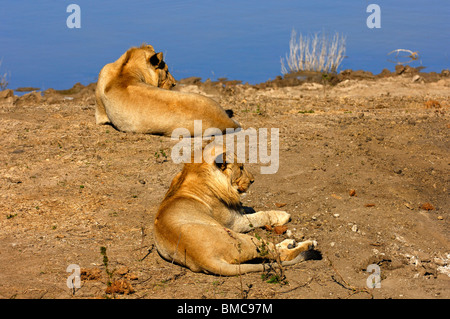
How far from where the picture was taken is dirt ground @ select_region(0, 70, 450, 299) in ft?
17.1

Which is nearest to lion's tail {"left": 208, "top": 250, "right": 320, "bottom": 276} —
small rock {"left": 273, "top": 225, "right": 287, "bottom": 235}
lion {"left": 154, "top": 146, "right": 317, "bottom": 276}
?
lion {"left": 154, "top": 146, "right": 317, "bottom": 276}

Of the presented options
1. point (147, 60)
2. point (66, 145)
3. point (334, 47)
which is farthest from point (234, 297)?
point (334, 47)

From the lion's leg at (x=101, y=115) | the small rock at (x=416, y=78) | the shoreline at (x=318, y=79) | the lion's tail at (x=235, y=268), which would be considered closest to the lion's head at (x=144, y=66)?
the lion's leg at (x=101, y=115)

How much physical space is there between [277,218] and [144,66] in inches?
203

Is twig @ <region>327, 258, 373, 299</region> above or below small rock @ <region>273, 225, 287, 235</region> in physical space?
below

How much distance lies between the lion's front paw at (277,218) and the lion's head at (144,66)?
4804mm

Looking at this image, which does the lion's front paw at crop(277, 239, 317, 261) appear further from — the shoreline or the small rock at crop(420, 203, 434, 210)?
the shoreline

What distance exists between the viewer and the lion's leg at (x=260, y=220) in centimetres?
649

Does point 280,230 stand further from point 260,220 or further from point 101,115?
point 101,115

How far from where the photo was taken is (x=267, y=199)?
7527 millimetres

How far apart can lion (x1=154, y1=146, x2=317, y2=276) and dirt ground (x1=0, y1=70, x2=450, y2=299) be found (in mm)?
147

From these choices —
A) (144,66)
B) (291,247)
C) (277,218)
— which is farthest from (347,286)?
(144,66)

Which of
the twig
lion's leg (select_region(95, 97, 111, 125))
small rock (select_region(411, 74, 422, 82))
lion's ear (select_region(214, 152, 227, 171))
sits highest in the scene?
small rock (select_region(411, 74, 422, 82))

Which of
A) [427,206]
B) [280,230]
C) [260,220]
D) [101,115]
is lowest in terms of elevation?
[280,230]
